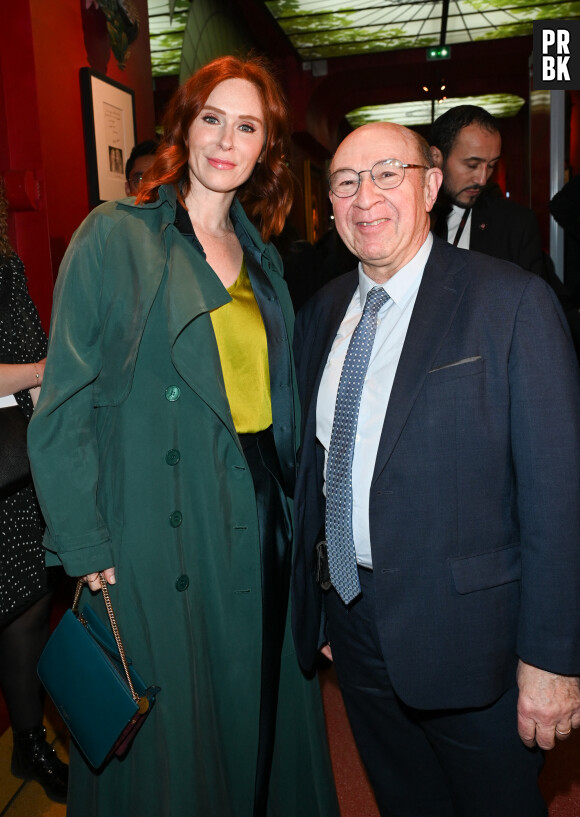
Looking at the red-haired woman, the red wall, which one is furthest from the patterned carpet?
the red wall

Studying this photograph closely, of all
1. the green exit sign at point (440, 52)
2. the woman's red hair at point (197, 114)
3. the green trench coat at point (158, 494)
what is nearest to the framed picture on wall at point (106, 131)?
the woman's red hair at point (197, 114)

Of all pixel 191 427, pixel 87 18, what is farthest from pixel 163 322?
pixel 87 18

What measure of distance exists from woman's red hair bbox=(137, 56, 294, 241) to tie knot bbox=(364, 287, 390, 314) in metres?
0.52

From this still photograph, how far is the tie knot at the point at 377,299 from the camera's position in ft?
5.17

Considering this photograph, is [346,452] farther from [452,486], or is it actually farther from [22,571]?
[22,571]

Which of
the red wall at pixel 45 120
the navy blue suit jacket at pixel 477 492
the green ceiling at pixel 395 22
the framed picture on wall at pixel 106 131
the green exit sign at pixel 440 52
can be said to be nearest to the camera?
the navy blue suit jacket at pixel 477 492

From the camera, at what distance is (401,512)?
4.59ft

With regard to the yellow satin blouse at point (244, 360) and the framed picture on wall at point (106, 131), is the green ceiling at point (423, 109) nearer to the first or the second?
the framed picture on wall at point (106, 131)

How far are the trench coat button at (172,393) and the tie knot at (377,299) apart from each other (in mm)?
465

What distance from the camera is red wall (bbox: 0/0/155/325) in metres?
2.64

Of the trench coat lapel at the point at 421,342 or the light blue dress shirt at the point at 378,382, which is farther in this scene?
the light blue dress shirt at the point at 378,382

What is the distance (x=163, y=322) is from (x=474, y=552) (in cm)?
83

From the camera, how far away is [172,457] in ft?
5.15

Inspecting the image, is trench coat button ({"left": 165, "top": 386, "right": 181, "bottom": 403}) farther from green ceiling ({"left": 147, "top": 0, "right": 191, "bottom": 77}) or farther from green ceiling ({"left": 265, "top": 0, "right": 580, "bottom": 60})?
green ceiling ({"left": 265, "top": 0, "right": 580, "bottom": 60})
